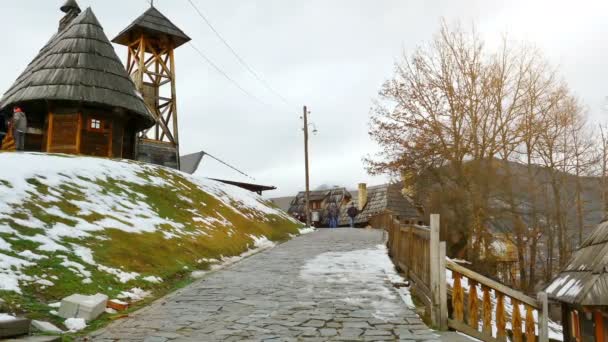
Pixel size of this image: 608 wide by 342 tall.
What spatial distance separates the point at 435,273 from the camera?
A: 693cm

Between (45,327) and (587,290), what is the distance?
7.71 meters

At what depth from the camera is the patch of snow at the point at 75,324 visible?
641 cm

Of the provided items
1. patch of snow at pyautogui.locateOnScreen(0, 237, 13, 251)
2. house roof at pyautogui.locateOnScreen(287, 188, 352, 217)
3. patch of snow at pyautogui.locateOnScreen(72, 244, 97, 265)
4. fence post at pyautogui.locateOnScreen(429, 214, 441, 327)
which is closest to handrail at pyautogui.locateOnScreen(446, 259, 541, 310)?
fence post at pyautogui.locateOnScreen(429, 214, 441, 327)

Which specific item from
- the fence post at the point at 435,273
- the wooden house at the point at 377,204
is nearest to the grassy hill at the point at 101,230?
the fence post at the point at 435,273

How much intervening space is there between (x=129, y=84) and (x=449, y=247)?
18.6 meters

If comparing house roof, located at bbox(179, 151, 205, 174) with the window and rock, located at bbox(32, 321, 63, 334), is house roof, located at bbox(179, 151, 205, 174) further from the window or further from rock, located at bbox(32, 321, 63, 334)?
rock, located at bbox(32, 321, 63, 334)

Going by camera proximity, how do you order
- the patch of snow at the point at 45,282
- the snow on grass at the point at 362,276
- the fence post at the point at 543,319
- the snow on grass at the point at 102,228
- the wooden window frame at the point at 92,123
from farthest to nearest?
the wooden window frame at the point at 92,123
the snow on grass at the point at 102,228
the snow on grass at the point at 362,276
the patch of snow at the point at 45,282
the fence post at the point at 543,319

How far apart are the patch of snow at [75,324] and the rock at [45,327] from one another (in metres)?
0.24

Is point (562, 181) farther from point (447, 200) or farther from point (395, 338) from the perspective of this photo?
point (395, 338)

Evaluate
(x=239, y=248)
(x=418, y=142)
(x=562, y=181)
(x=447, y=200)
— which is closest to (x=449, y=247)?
(x=447, y=200)

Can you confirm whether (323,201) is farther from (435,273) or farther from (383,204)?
(435,273)

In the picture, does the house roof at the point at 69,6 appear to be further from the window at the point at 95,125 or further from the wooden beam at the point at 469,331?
the wooden beam at the point at 469,331

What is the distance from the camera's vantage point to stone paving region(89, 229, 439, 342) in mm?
6137

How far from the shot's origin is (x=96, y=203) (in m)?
13.5
